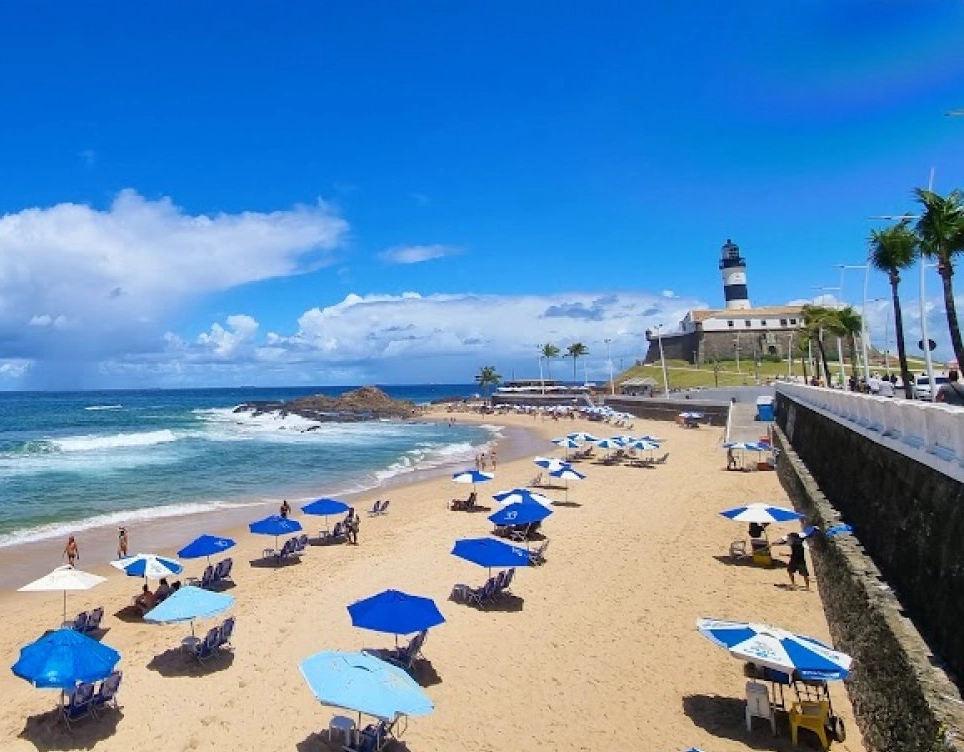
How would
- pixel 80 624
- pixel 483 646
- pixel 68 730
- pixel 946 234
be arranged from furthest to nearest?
1. pixel 946 234
2. pixel 80 624
3. pixel 483 646
4. pixel 68 730

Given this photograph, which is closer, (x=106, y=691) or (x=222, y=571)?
(x=106, y=691)

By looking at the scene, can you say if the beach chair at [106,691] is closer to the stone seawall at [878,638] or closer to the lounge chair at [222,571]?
the lounge chair at [222,571]

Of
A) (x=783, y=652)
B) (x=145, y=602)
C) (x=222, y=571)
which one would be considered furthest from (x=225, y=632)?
(x=783, y=652)

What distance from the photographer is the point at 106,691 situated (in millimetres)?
9398

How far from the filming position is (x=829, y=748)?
324 inches

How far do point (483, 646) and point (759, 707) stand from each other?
4713 mm

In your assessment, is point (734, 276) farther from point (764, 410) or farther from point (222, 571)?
point (222, 571)

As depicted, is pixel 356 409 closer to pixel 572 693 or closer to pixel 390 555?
pixel 390 555

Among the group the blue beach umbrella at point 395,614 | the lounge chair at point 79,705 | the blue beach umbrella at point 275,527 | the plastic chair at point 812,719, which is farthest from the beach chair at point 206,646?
the plastic chair at point 812,719

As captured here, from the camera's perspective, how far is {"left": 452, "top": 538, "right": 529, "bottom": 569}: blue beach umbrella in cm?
1348

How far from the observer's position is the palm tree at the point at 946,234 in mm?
23906

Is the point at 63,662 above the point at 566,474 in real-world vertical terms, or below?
above

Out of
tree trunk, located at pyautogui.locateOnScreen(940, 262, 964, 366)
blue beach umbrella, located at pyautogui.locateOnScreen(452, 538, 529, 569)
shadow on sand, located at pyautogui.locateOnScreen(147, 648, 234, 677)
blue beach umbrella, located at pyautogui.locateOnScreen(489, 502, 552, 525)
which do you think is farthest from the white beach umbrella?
tree trunk, located at pyautogui.locateOnScreen(940, 262, 964, 366)

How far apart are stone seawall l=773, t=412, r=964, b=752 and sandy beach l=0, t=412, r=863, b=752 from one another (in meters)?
0.49
